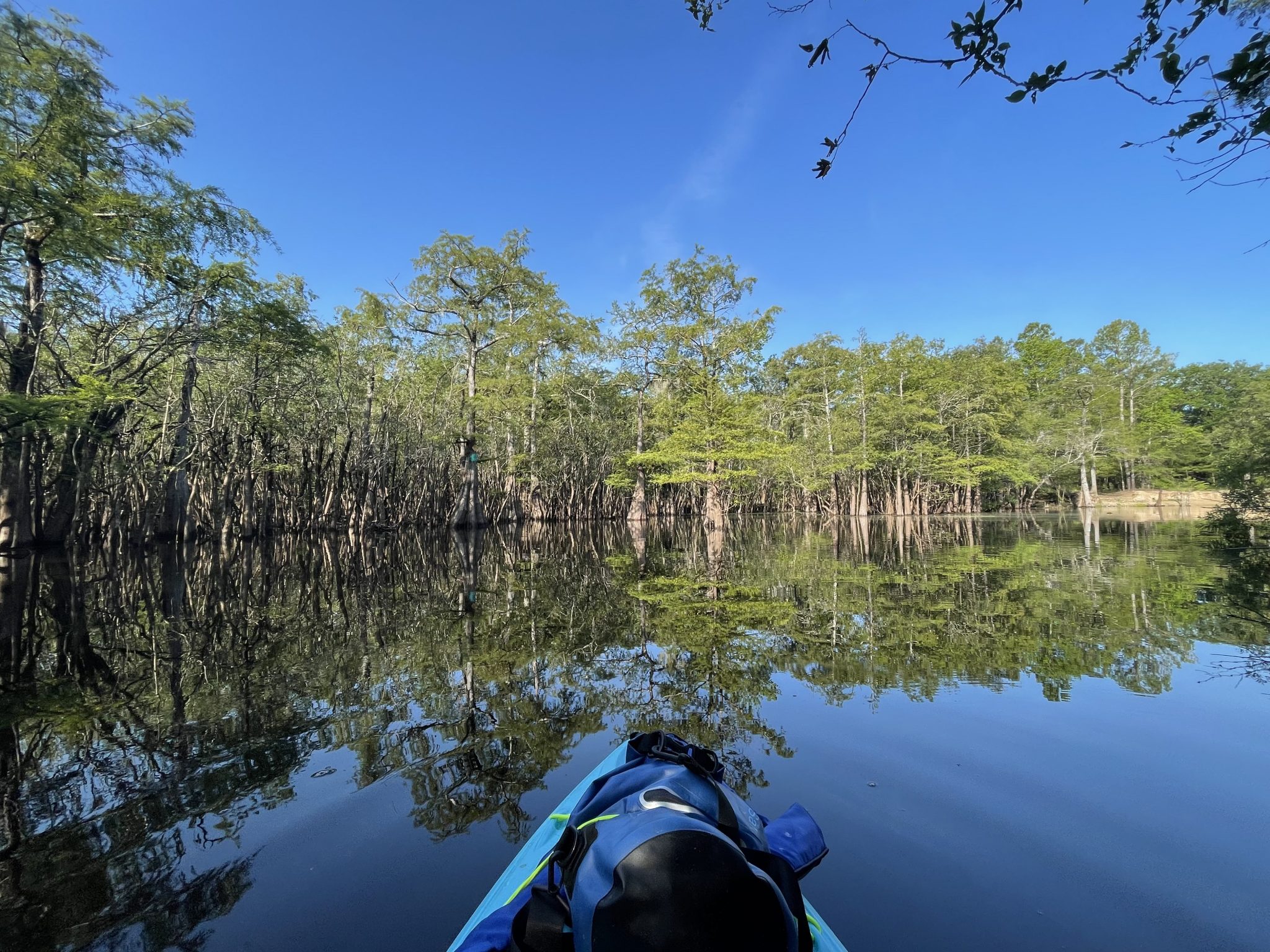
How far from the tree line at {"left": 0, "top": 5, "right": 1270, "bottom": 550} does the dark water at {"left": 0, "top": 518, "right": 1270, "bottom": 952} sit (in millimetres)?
8565

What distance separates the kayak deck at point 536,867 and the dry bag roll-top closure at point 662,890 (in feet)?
0.66

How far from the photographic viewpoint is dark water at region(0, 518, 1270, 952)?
1943 millimetres

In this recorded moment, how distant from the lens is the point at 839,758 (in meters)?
3.07

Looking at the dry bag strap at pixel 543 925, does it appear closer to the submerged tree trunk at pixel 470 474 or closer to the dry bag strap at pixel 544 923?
the dry bag strap at pixel 544 923

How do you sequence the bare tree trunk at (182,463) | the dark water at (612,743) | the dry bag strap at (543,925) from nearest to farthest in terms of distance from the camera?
the dry bag strap at (543,925) → the dark water at (612,743) → the bare tree trunk at (182,463)

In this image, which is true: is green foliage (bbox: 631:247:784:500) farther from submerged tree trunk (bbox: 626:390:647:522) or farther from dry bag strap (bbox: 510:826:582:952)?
dry bag strap (bbox: 510:826:582:952)

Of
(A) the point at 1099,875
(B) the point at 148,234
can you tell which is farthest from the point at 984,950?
(B) the point at 148,234

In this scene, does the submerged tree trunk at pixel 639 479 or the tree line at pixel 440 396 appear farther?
the submerged tree trunk at pixel 639 479

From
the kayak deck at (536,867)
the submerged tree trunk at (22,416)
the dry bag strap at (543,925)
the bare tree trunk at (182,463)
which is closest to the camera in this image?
the dry bag strap at (543,925)

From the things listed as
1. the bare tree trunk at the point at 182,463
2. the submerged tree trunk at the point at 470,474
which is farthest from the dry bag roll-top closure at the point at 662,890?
the submerged tree trunk at the point at 470,474

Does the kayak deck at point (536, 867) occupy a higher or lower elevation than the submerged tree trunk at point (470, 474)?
lower

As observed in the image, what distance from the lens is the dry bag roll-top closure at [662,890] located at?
113 cm

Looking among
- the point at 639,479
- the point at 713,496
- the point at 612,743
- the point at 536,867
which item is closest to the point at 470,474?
the point at 639,479

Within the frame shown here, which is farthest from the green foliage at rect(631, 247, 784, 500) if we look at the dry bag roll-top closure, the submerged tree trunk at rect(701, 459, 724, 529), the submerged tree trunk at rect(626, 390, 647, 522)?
the dry bag roll-top closure
